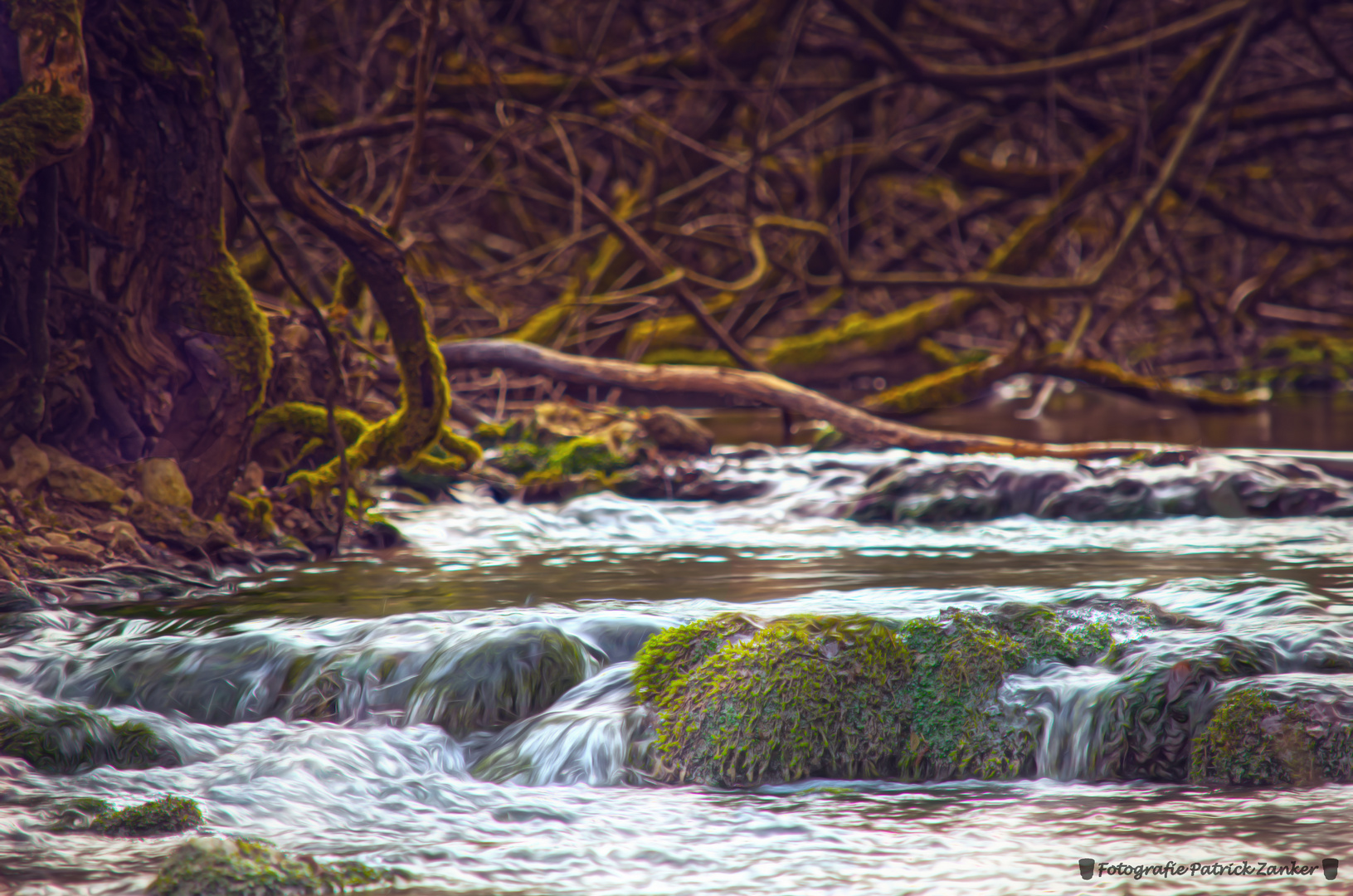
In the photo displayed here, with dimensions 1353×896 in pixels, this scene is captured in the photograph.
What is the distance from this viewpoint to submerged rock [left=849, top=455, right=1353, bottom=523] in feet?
20.0

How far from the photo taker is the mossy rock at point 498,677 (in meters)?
3.42

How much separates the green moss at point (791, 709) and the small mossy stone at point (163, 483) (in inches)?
101

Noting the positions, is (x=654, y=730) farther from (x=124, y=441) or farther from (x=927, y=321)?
(x=927, y=321)

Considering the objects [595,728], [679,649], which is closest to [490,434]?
[679,649]

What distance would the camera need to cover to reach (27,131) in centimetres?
418

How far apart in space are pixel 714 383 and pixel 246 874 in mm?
5147

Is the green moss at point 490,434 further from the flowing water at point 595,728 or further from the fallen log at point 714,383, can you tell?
the flowing water at point 595,728

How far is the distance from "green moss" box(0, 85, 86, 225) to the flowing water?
4.85ft

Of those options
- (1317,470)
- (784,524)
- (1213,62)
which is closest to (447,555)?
(784,524)

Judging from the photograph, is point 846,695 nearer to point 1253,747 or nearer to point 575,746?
point 575,746

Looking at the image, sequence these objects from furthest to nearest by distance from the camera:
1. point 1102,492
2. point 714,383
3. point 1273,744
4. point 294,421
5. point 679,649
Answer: point 714,383, point 1102,492, point 294,421, point 679,649, point 1273,744

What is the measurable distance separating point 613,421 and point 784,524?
2.02 metres

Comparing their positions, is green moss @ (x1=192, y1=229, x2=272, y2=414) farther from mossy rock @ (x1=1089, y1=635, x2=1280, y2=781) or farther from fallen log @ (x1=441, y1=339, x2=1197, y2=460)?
mossy rock @ (x1=1089, y1=635, x2=1280, y2=781)

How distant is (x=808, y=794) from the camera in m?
2.96
